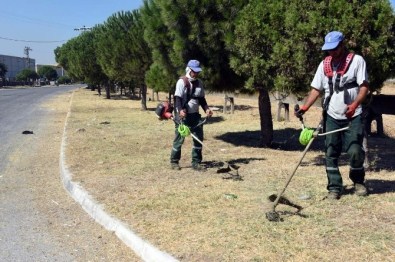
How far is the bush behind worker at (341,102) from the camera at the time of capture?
528 cm

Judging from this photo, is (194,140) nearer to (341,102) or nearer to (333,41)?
(341,102)

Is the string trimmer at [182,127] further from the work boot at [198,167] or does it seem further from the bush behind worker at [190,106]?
the work boot at [198,167]

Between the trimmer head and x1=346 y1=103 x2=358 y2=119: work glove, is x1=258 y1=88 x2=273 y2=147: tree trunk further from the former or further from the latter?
the trimmer head

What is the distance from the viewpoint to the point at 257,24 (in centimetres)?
757

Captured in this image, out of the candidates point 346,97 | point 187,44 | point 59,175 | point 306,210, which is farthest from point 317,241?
point 187,44

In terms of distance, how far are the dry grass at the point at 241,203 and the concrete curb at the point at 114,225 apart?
11 centimetres

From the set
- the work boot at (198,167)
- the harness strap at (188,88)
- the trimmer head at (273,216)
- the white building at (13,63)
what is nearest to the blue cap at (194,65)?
the harness strap at (188,88)

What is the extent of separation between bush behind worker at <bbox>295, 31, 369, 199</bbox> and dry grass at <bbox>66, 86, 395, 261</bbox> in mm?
355

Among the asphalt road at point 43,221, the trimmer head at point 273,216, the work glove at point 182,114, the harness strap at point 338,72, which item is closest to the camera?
the asphalt road at point 43,221

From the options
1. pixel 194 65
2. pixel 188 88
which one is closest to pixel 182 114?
pixel 188 88

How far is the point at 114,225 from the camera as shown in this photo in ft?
17.4

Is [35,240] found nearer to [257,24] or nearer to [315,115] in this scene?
[257,24]

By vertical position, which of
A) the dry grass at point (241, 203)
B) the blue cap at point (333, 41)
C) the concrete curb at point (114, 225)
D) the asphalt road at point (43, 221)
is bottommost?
the asphalt road at point (43, 221)

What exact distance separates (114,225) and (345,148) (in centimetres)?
275
